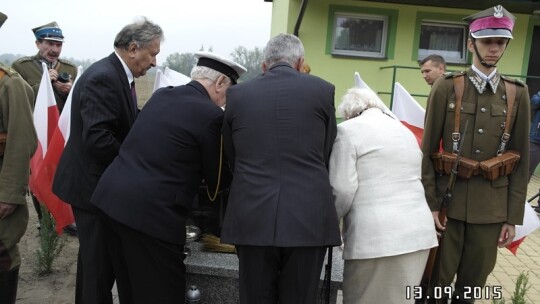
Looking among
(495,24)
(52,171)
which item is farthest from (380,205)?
(52,171)

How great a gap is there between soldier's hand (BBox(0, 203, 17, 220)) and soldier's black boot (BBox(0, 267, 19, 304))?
36cm

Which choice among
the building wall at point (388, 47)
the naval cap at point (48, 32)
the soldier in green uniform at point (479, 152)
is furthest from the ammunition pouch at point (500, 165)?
the building wall at point (388, 47)

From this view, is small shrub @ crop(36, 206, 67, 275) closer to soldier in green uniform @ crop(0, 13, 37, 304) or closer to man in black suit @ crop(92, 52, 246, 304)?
soldier in green uniform @ crop(0, 13, 37, 304)

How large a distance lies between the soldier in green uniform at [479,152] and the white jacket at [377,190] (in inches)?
18.8

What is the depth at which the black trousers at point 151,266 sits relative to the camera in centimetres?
238

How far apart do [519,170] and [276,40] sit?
1.70 meters

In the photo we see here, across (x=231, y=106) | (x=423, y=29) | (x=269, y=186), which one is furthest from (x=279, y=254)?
(x=423, y=29)

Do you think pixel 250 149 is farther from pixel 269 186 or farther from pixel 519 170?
pixel 519 170

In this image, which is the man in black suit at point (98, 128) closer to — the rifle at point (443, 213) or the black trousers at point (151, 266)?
the black trousers at point (151, 266)

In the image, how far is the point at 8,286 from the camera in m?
2.90

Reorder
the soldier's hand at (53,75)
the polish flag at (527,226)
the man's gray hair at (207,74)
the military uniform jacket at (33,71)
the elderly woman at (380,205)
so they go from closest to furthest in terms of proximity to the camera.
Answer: the elderly woman at (380,205) → the man's gray hair at (207,74) → the polish flag at (527,226) → the soldier's hand at (53,75) → the military uniform jacket at (33,71)

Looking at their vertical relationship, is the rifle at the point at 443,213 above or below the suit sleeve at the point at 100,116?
below

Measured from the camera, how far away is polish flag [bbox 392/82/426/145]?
3.86 meters

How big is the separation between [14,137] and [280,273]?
68.3 inches
